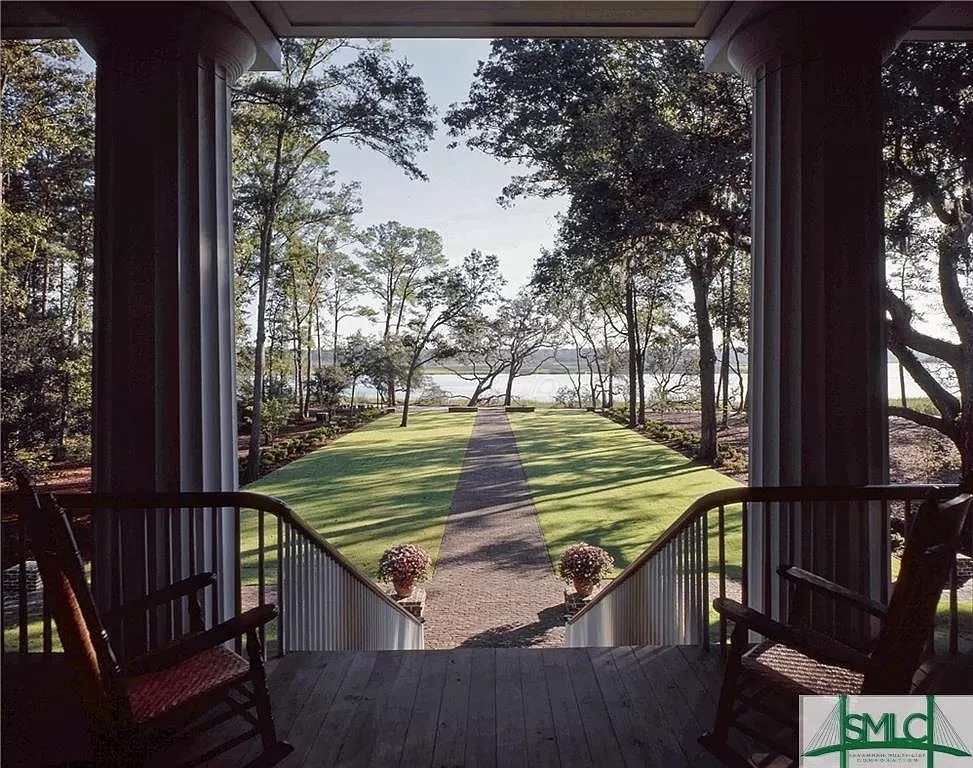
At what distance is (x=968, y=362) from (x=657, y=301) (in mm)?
4113

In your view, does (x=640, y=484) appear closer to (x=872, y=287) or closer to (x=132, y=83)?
(x=872, y=287)

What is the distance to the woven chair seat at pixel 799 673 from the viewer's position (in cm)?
170

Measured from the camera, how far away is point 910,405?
6.30 metres

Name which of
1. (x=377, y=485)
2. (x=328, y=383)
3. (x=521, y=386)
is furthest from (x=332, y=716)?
(x=377, y=485)

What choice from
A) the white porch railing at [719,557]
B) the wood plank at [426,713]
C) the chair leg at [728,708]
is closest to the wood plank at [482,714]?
the wood plank at [426,713]

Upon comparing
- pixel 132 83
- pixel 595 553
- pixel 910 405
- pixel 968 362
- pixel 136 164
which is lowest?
pixel 595 553

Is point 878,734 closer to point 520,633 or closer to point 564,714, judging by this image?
point 564,714

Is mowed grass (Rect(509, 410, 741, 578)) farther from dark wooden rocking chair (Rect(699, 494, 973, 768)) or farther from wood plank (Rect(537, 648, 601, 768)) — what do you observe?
dark wooden rocking chair (Rect(699, 494, 973, 768))

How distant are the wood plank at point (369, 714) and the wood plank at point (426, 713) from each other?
10 centimetres

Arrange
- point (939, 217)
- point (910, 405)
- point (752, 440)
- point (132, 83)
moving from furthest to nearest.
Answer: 1. point (910, 405)
2. point (939, 217)
3. point (752, 440)
4. point (132, 83)

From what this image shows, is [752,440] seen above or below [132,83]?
below

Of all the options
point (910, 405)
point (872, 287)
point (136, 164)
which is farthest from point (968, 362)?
point (136, 164)

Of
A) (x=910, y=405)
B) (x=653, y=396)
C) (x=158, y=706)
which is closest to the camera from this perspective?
(x=158, y=706)

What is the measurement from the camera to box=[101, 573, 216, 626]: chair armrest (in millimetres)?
1834
